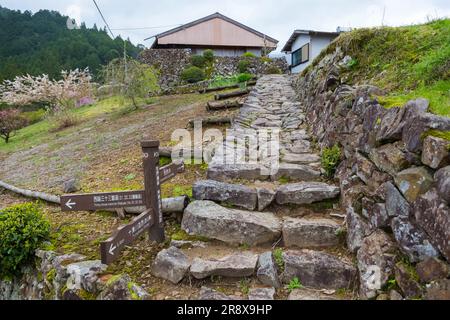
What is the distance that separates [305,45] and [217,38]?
25.6 ft

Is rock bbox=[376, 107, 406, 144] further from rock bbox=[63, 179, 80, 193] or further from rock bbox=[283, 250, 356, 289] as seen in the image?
rock bbox=[63, 179, 80, 193]

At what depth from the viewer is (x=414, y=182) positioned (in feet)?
7.06

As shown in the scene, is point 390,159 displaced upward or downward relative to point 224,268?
upward

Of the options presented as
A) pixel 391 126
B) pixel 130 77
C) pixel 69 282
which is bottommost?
pixel 69 282

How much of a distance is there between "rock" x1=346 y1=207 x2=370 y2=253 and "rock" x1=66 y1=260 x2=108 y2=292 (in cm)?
237

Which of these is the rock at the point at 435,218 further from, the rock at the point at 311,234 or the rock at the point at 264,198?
the rock at the point at 264,198

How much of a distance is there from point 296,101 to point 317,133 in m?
3.31

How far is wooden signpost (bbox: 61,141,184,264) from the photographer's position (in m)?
2.80

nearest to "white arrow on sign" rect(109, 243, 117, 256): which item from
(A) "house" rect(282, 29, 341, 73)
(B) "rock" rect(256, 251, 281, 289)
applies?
(B) "rock" rect(256, 251, 281, 289)

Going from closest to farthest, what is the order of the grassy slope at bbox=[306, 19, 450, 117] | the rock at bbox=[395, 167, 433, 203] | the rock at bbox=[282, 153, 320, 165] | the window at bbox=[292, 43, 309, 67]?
the rock at bbox=[395, 167, 433, 203], the grassy slope at bbox=[306, 19, 450, 117], the rock at bbox=[282, 153, 320, 165], the window at bbox=[292, 43, 309, 67]

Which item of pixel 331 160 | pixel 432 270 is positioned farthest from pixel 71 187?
pixel 432 270

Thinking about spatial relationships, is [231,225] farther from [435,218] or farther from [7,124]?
[7,124]
